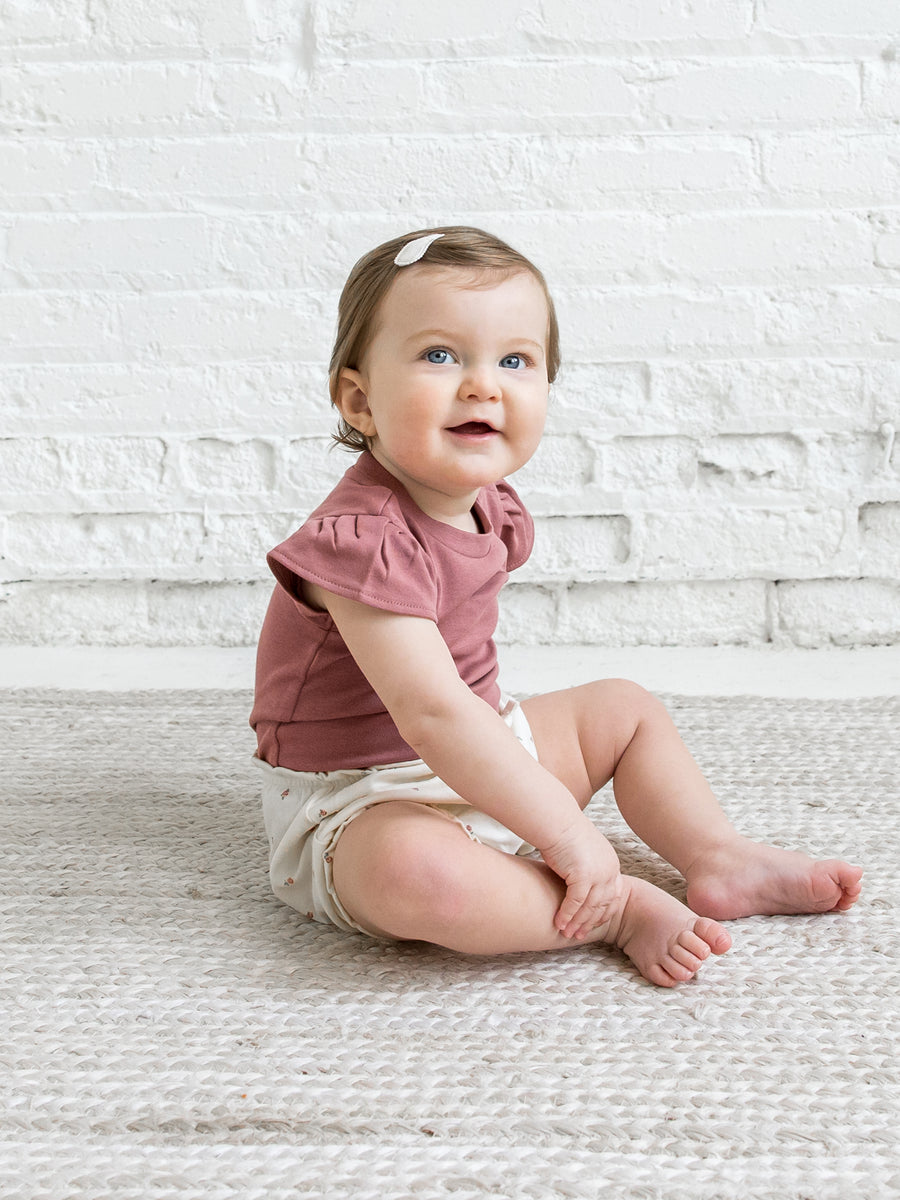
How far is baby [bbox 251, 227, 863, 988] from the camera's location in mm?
738

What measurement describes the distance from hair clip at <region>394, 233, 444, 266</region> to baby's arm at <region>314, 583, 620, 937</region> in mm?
216

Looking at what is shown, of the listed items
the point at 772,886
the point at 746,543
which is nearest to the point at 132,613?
the point at 746,543

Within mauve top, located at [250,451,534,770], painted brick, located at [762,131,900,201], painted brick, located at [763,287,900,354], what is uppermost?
painted brick, located at [762,131,900,201]

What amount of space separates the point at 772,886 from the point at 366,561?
339 mm

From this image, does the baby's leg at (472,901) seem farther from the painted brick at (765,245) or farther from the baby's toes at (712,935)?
the painted brick at (765,245)

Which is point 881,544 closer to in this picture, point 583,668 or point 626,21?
point 583,668

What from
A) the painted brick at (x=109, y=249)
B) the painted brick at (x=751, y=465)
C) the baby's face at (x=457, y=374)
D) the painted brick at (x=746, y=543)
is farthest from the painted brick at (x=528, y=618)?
the baby's face at (x=457, y=374)

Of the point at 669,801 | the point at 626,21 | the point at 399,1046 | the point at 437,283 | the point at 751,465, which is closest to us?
the point at 399,1046

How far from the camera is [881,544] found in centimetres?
152

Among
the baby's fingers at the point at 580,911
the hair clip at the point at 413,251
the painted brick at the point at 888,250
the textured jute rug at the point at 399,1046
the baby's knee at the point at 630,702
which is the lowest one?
the textured jute rug at the point at 399,1046

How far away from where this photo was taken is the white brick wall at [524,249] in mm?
1421

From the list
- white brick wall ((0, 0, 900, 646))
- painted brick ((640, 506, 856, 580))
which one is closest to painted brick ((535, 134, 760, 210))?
white brick wall ((0, 0, 900, 646))

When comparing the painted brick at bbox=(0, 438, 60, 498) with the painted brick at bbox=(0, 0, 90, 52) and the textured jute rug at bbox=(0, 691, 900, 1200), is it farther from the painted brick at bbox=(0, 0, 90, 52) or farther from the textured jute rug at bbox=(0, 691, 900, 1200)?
the textured jute rug at bbox=(0, 691, 900, 1200)

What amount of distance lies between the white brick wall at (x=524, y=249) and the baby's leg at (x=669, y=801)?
58 cm
